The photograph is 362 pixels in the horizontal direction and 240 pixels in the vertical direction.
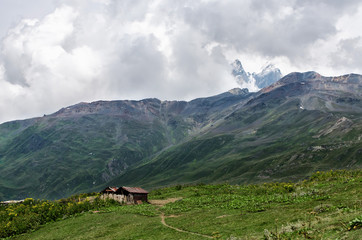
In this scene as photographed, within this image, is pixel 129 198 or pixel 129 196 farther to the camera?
pixel 129 196

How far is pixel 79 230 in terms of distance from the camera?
50.3 metres

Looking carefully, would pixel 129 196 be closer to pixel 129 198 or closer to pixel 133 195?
pixel 129 198

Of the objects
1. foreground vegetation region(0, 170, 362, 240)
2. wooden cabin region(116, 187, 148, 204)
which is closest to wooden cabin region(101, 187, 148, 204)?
wooden cabin region(116, 187, 148, 204)

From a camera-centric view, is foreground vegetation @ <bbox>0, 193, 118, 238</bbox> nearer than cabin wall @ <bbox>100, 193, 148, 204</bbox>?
Yes

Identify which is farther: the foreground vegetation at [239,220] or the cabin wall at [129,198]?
the cabin wall at [129,198]

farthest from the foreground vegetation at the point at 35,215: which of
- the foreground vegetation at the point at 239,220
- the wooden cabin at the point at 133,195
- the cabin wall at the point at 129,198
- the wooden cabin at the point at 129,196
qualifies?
the wooden cabin at the point at 133,195

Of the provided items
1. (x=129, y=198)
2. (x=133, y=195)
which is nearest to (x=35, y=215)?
(x=129, y=198)

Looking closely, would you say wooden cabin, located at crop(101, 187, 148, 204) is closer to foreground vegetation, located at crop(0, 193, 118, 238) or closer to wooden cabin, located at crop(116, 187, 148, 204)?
wooden cabin, located at crop(116, 187, 148, 204)

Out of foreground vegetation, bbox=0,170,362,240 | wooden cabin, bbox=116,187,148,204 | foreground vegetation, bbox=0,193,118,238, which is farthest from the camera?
wooden cabin, bbox=116,187,148,204

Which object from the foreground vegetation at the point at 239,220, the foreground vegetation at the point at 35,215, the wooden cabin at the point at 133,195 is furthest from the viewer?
the wooden cabin at the point at 133,195

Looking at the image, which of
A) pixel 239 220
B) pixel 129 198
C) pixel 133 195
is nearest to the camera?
pixel 239 220

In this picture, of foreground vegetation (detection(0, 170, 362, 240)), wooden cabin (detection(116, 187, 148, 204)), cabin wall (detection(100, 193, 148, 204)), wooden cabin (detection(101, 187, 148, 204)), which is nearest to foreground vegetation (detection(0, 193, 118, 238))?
foreground vegetation (detection(0, 170, 362, 240))

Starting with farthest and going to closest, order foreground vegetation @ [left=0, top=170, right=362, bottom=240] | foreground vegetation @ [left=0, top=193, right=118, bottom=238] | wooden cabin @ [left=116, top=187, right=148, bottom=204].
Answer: wooden cabin @ [left=116, top=187, right=148, bottom=204], foreground vegetation @ [left=0, top=193, right=118, bottom=238], foreground vegetation @ [left=0, top=170, right=362, bottom=240]

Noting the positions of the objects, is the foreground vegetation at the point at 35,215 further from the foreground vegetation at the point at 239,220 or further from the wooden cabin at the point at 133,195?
the wooden cabin at the point at 133,195
